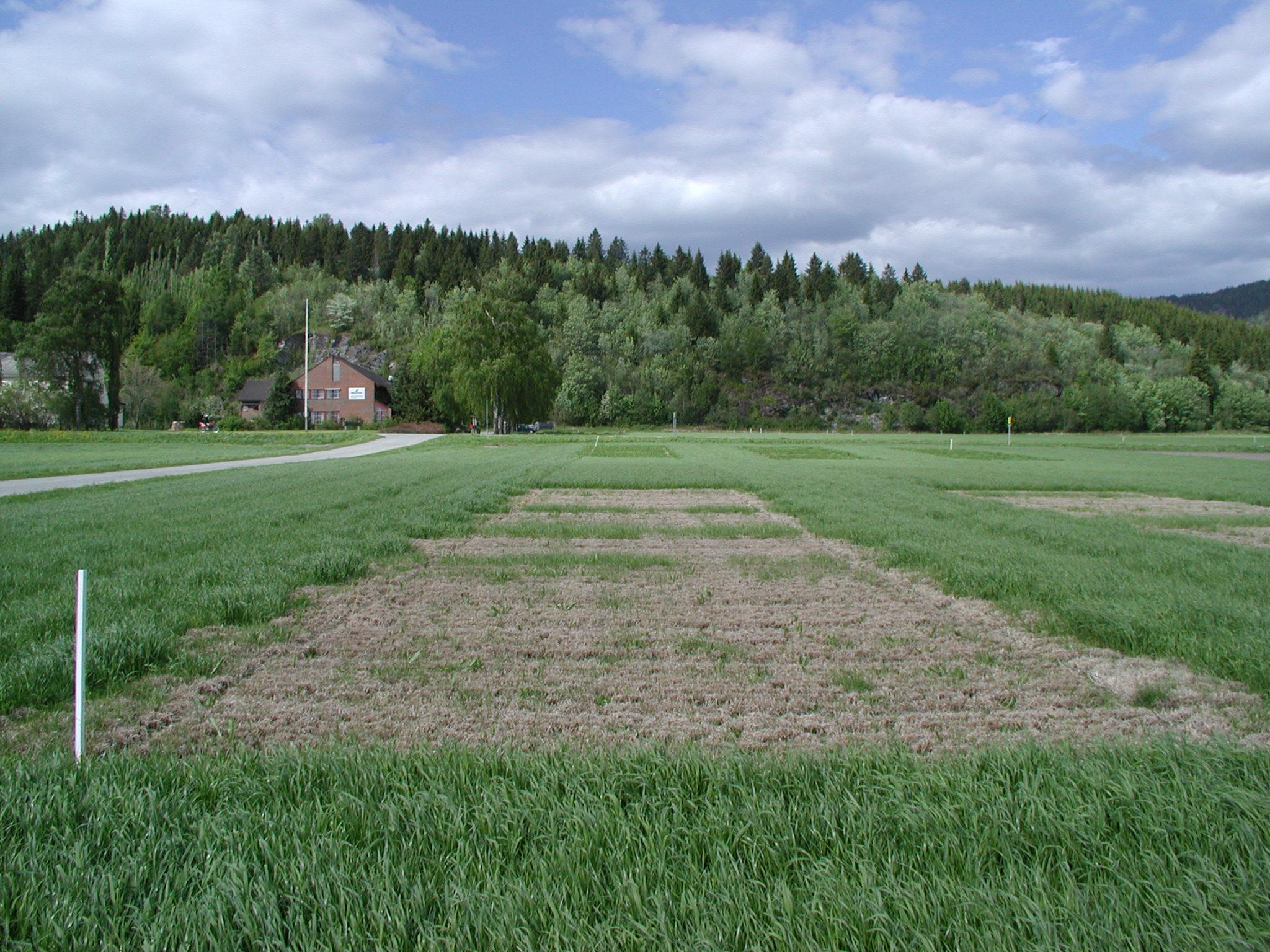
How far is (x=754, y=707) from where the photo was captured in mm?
5109

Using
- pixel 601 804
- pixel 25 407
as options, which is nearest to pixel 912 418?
pixel 25 407

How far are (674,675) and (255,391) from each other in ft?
370

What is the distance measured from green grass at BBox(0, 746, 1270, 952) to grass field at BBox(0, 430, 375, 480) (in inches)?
1084

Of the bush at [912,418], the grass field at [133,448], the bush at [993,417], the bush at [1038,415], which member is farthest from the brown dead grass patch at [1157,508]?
the bush at [1038,415]

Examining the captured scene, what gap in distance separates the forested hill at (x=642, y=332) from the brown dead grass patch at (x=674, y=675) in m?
66.1

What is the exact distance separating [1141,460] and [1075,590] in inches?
1814

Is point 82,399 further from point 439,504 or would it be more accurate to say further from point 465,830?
point 465,830

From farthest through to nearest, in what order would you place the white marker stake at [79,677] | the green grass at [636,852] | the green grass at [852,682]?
the green grass at [852,682] → the white marker stake at [79,677] → the green grass at [636,852]

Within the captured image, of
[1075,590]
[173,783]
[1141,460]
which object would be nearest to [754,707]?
[173,783]

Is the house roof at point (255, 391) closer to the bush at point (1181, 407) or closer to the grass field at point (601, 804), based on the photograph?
the grass field at point (601, 804)

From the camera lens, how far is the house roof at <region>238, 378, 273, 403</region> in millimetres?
102250

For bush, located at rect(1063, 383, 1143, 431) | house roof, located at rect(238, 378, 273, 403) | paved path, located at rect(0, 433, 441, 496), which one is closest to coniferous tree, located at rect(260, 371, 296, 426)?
house roof, located at rect(238, 378, 273, 403)

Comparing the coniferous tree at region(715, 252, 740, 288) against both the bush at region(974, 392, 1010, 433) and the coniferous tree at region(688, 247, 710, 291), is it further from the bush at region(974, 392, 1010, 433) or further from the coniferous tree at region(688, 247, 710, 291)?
the bush at region(974, 392, 1010, 433)

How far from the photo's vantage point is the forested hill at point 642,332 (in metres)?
106
